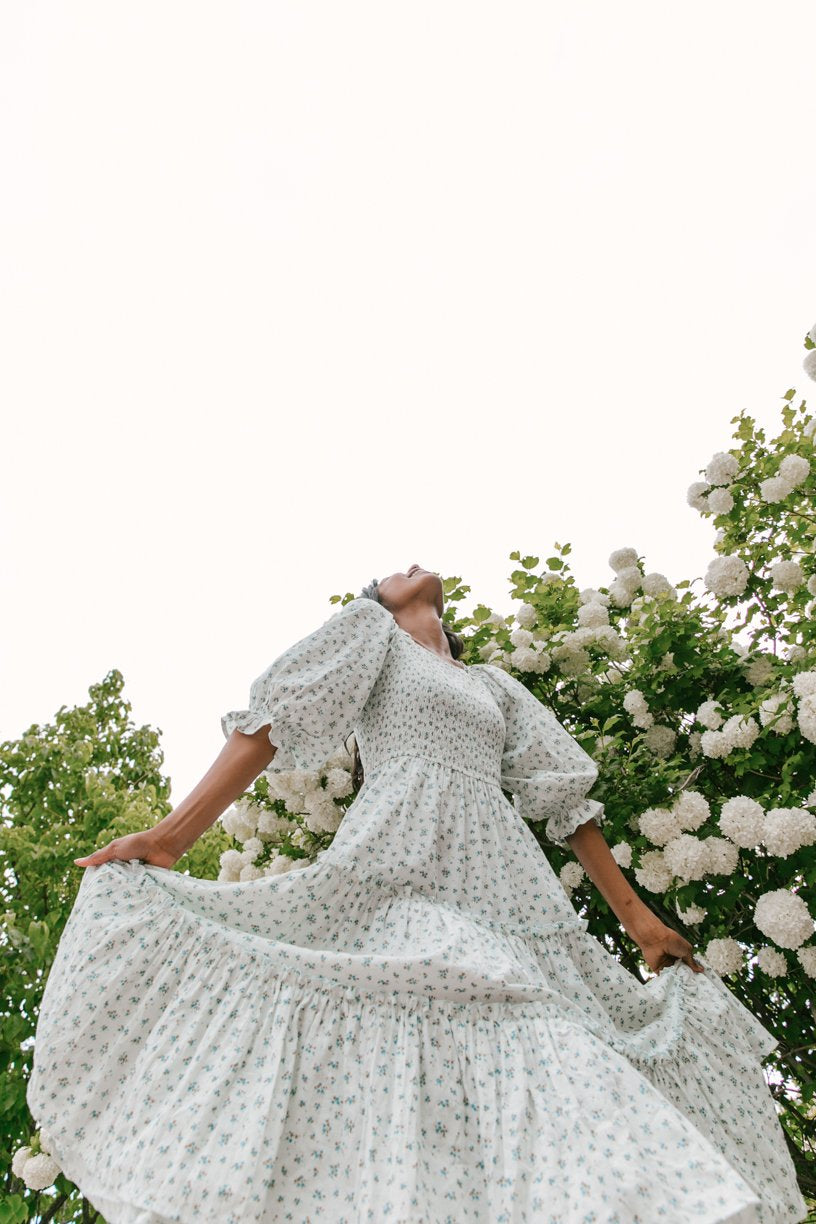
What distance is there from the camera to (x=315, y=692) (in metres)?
2.17

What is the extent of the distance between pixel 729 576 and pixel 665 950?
1.50 meters

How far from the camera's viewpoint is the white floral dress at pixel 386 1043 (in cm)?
124

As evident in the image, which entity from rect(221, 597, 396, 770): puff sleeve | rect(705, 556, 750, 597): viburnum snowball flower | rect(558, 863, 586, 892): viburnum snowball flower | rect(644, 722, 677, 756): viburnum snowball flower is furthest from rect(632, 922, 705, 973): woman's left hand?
rect(705, 556, 750, 597): viburnum snowball flower

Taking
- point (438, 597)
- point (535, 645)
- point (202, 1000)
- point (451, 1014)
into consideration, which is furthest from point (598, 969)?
point (535, 645)

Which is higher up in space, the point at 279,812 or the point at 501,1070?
the point at 279,812

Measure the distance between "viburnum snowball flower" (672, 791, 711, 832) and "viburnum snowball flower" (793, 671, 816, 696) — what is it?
0.45 meters

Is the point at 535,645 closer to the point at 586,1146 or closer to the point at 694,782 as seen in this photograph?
the point at 694,782

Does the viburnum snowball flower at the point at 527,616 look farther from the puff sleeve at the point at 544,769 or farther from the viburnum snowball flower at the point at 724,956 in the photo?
the viburnum snowball flower at the point at 724,956

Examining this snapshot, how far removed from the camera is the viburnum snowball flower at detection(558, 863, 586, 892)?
2875 millimetres

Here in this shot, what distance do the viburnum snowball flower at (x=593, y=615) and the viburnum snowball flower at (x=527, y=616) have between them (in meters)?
0.20

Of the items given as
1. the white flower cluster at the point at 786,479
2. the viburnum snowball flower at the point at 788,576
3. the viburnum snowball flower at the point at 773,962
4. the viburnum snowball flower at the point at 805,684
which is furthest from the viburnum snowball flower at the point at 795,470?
the viburnum snowball flower at the point at 773,962

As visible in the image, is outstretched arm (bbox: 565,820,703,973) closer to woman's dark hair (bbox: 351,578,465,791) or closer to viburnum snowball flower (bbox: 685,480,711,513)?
woman's dark hair (bbox: 351,578,465,791)

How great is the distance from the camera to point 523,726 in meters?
2.76

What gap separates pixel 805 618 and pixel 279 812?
7.49 feet
